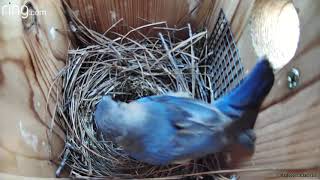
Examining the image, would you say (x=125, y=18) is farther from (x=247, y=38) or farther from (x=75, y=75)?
(x=247, y=38)

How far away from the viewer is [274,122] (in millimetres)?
838

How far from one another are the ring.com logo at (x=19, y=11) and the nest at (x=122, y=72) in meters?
0.19

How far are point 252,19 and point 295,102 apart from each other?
0.96 feet

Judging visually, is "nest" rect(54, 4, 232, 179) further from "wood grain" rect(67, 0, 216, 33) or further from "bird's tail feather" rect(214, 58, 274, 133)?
"bird's tail feather" rect(214, 58, 274, 133)

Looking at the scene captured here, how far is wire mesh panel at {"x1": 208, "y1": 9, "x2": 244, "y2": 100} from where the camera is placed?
3.48 feet

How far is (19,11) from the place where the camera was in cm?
95

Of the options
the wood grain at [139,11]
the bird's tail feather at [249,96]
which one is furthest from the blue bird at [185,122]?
the wood grain at [139,11]

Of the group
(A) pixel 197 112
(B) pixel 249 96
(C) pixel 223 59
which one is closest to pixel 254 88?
(B) pixel 249 96

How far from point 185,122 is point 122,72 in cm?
45

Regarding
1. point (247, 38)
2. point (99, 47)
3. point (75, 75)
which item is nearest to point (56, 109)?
point (75, 75)

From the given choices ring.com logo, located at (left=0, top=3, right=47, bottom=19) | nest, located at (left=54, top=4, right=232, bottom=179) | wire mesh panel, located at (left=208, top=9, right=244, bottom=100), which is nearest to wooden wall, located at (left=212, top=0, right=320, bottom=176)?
wire mesh panel, located at (left=208, top=9, right=244, bottom=100)

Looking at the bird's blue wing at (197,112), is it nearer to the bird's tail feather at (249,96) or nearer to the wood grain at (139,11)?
the bird's tail feather at (249,96)

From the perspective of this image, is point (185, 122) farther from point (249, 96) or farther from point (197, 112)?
point (249, 96)

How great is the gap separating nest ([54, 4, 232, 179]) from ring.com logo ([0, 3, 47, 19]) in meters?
0.19
